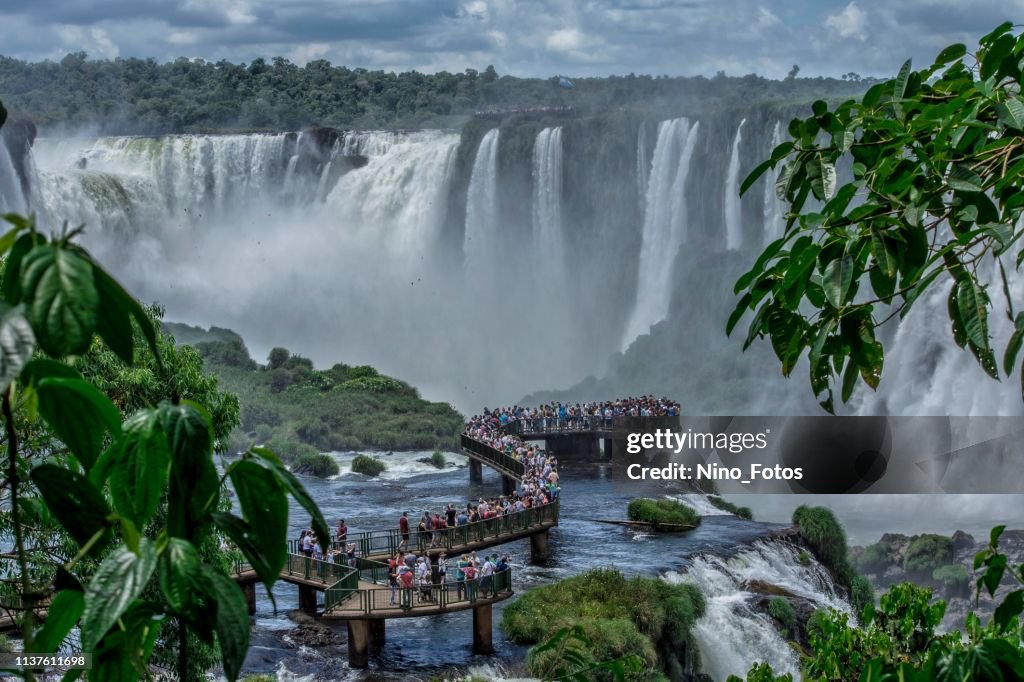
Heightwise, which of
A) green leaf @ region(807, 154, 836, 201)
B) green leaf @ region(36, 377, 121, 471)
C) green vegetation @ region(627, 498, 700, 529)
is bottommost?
green vegetation @ region(627, 498, 700, 529)

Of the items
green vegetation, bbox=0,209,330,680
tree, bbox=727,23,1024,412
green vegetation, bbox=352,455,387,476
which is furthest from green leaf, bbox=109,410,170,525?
green vegetation, bbox=352,455,387,476

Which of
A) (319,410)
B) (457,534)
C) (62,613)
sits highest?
(62,613)

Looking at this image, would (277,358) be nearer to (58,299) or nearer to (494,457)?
(494,457)

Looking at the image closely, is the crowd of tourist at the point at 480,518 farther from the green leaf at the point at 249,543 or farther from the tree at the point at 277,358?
the tree at the point at 277,358

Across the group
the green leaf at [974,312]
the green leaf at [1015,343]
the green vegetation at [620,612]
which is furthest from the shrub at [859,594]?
the green leaf at [974,312]

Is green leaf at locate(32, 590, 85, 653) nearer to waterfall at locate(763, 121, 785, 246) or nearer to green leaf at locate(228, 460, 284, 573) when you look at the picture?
green leaf at locate(228, 460, 284, 573)

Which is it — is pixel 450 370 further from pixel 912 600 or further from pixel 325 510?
pixel 912 600

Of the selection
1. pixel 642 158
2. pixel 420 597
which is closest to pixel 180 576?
pixel 420 597

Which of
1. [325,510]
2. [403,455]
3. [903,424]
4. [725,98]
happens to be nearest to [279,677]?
[325,510]
